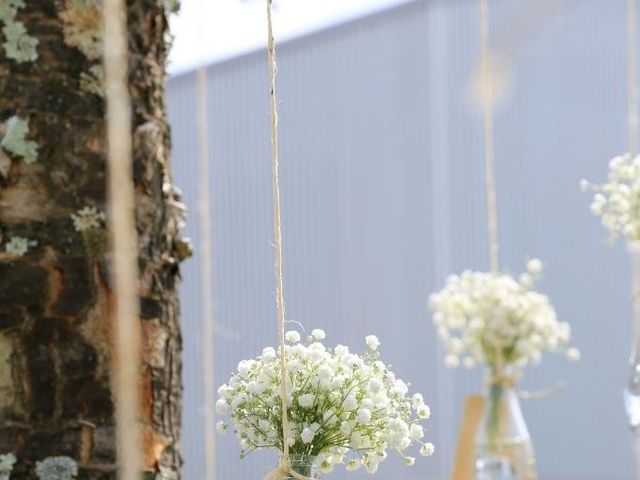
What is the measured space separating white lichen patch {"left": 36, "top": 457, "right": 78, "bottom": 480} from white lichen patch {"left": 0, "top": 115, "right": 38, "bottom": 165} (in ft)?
1.05

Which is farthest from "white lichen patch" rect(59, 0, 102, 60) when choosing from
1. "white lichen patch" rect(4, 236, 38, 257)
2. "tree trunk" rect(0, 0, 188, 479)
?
"white lichen patch" rect(4, 236, 38, 257)

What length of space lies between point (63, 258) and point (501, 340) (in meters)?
0.64

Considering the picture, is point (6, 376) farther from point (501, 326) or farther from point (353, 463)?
point (501, 326)

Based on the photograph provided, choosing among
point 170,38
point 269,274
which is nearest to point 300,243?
point 269,274

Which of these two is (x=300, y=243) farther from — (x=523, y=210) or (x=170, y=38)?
(x=170, y=38)

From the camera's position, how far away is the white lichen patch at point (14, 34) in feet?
4.88

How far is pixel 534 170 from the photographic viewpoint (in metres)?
8.23

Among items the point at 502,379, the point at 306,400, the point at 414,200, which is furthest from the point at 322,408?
the point at 414,200

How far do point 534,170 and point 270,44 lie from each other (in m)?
7.20

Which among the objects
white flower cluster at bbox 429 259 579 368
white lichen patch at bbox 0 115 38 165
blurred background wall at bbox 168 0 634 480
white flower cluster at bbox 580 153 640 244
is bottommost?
white flower cluster at bbox 429 259 579 368

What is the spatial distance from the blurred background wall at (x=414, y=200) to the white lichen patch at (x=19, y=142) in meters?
5.91

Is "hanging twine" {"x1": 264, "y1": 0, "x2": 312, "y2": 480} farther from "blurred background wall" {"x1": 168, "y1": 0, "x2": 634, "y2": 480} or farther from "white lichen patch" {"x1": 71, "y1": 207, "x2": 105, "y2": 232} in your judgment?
"blurred background wall" {"x1": 168, "y1": 0, "x2": 634, "y2": 480}

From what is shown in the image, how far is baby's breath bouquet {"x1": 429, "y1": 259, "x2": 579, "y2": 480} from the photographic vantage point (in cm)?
169

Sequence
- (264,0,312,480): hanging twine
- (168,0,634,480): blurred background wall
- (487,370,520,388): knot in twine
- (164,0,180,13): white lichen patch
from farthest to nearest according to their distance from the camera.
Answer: (168,0,634,480): blurred background wall → (487,370,520,388): knot in twine → (164,0,180,13): white lichen patch → (264,0,312,480): hanging twine
